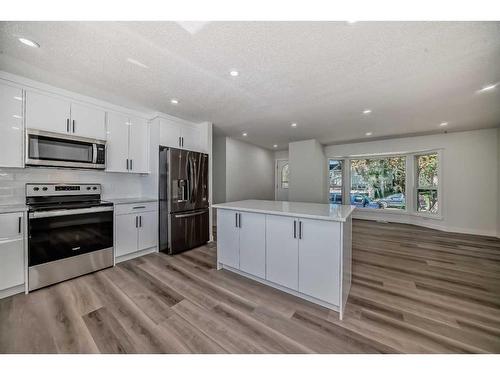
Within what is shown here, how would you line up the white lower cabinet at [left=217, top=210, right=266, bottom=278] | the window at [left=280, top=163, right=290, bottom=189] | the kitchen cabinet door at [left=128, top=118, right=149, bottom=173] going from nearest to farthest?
the white lower cabinet at [left=217, top=210, right=266, bottom=278] < the kitchen cabinet door at [left=128, top=118, right=149, bottom=173] < the window at [left=280, top=163, right=290, bottom=189]

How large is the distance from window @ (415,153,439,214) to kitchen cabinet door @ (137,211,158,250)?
6409 millimetres

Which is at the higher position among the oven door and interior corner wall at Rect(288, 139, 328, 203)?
interior corner wall at Rect(288, 139, 328, 203)

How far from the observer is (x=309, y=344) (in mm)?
1381

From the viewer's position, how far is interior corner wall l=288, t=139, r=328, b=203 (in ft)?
17.7

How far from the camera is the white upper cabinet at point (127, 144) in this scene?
9.51 feet

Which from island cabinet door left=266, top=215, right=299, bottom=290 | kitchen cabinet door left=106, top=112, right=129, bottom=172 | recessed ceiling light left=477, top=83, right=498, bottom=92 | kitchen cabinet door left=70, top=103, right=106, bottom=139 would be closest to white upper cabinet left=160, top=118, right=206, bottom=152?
kitchen cabinet door left=106, top=112, right=129, bottom=172

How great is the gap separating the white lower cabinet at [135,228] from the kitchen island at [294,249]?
1.37 metres

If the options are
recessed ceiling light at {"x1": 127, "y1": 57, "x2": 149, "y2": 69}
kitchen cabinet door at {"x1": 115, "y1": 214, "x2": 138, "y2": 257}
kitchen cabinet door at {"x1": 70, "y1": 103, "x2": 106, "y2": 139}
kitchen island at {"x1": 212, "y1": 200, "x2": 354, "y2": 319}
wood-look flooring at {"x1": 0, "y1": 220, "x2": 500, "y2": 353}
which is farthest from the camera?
kitchen cabinet door at {"x1": 115, "y1": 214, "x2": 138, "y2": 257}

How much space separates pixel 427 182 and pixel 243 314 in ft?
19.3

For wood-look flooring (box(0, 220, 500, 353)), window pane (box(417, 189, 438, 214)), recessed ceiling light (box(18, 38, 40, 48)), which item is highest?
recessed ceiling light (box(18, 38, 40, 48))

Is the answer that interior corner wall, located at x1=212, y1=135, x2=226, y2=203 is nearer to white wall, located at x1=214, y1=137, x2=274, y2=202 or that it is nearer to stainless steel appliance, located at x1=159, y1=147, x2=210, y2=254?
white wall, located at x1=214, y1=137, x2=274, y2=202

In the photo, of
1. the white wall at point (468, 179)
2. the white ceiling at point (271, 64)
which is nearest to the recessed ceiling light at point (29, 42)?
the white ceiling at point (271, 64)

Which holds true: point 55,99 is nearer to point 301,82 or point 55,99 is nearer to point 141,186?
point 141,186

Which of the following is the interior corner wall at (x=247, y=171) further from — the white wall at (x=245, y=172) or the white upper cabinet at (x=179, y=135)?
the white upper cabinet at (x=179, y=135)
